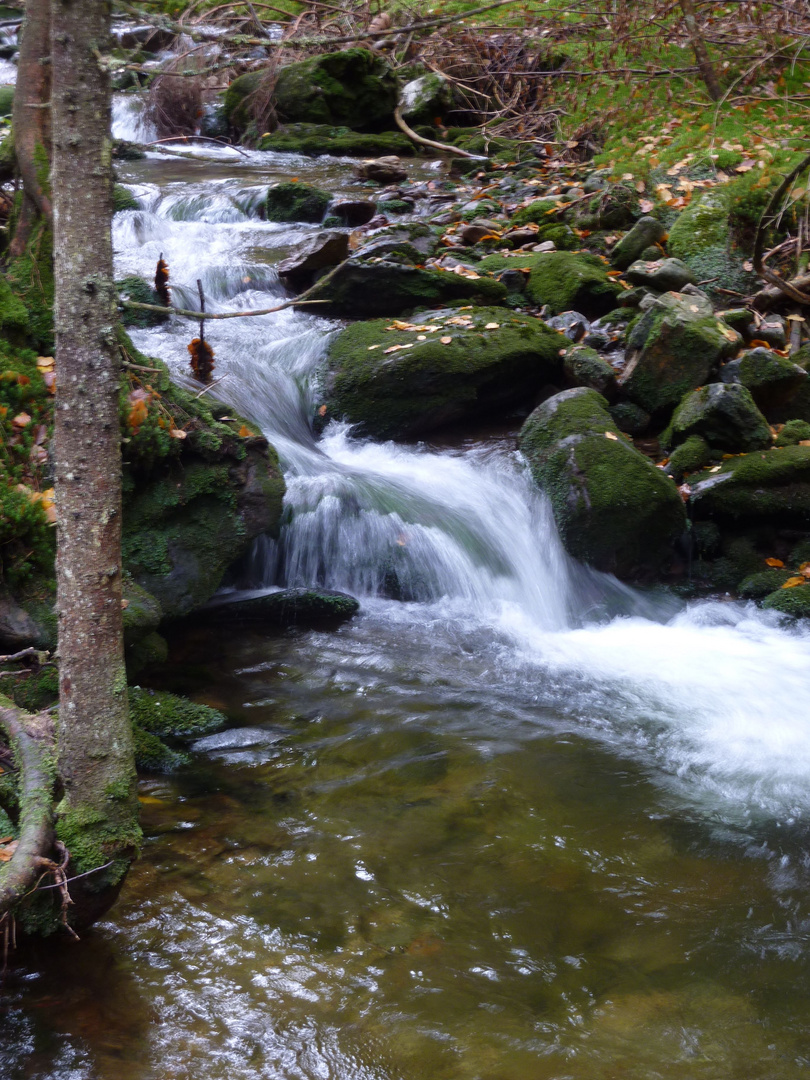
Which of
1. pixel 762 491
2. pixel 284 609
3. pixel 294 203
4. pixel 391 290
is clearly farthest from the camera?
pixel 294 203

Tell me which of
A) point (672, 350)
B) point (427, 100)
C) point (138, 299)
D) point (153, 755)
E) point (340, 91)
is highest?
point (340, 91)

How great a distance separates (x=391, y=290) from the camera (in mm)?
8828

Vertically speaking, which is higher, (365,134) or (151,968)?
(365,134)

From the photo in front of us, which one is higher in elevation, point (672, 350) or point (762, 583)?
point (672, 350)

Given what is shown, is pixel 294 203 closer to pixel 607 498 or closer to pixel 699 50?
pixel 699 50

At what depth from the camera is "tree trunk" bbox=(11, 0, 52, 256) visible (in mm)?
4918

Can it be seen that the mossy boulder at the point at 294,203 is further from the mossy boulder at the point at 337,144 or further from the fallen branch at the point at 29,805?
the fallen branch at the point at 29,805

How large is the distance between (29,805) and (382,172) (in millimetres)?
12892

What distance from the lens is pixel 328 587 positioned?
253 inches

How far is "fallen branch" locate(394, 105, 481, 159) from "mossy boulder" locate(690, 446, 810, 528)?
401 inches

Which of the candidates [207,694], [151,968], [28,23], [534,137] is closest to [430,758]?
[207,694]

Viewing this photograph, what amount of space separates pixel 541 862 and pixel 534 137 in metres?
14.3

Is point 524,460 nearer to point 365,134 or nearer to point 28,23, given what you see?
point 28,23

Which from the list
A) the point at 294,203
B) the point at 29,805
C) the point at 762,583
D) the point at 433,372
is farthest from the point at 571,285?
the point at 29,805
